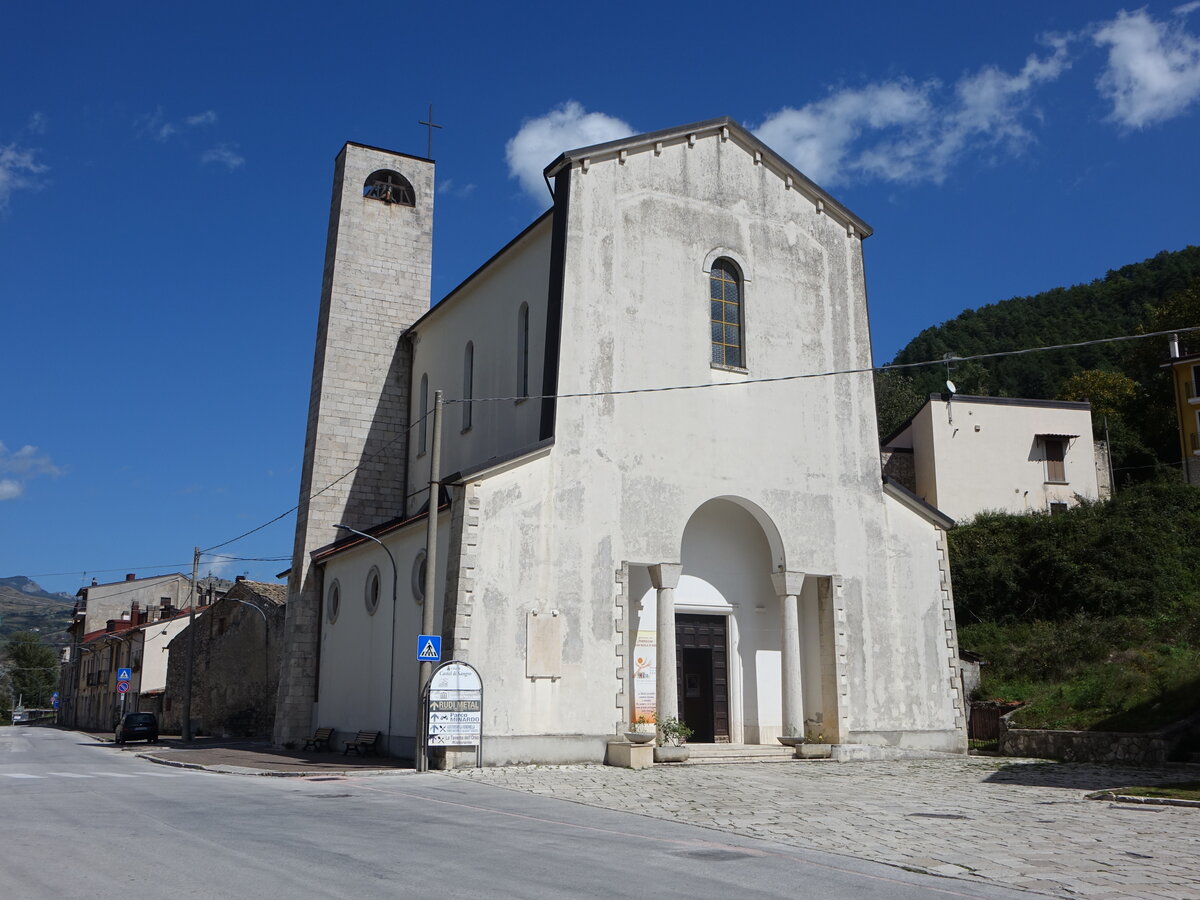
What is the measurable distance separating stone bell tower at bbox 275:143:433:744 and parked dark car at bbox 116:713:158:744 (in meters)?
Answer: 10.7

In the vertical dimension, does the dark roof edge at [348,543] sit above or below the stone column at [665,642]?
above

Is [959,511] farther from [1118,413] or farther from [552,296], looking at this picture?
[552,296]

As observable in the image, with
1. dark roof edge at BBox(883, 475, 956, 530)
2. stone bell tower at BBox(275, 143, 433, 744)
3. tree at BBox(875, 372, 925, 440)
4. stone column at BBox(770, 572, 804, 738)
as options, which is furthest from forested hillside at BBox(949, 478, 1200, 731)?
tree at BBox(875, 372, 925, 440)

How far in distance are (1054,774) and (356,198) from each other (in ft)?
81.8

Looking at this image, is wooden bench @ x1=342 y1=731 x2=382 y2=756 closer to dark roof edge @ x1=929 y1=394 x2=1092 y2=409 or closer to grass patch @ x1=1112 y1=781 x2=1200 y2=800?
grass patch @ x1=1112 y1=781 x2=1200 y2=800

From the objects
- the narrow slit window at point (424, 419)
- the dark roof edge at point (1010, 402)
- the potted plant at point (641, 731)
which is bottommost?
the potted plant at point (641, 731)

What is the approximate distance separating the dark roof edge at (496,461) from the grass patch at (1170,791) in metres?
11.3

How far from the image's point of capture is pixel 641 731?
2045cm

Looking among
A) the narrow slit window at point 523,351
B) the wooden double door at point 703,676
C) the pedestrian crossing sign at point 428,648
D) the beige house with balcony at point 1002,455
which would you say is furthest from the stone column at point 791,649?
the beige house with balcony at point 1002,455

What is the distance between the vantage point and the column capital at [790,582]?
910 inches

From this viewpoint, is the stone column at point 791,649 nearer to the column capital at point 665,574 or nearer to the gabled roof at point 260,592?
the column capital at point 665,574

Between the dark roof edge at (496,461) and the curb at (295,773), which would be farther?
the dark roof edge at (496,461)

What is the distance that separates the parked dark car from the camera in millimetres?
36719

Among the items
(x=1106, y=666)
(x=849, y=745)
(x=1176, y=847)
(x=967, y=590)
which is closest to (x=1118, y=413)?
(x=967, y=590)
